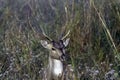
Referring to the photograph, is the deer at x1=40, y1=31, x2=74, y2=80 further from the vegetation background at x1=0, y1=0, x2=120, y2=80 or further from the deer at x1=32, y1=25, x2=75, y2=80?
the vegetation background at x1=0, y1=0, x2=120, y2=80

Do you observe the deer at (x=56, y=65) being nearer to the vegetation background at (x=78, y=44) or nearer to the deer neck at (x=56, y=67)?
the deer neck at (x=56, y=67)

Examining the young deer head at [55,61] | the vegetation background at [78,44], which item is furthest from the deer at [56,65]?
the vegetation background at [78,44]

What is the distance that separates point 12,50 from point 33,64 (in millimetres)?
572

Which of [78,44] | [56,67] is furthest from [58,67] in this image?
[78,44]

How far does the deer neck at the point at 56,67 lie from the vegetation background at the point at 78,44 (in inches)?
9.0

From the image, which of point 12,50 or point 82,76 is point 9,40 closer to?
point 12,50

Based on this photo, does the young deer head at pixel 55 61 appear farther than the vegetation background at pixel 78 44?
No

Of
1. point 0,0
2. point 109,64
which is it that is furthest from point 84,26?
point 0,0

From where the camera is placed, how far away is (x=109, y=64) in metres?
6.32

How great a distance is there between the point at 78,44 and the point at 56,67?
37.8 inches

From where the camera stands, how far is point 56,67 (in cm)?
580

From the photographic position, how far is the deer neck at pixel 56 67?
5.80 metres

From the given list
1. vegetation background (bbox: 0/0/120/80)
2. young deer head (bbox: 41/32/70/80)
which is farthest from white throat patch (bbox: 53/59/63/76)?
vegetation background (bbox: 0/0/120/80)

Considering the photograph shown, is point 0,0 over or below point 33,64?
over
